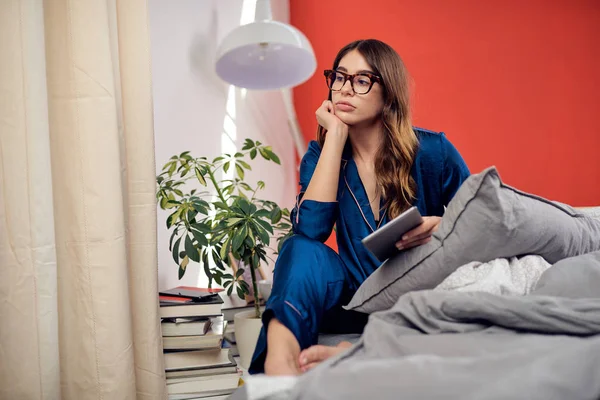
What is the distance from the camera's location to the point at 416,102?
2.72 meters

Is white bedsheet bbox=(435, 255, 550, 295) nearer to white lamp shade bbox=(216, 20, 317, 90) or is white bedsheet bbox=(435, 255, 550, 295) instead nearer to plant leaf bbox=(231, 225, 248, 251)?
plant leaf bbox=(231, 225, 248, 251)

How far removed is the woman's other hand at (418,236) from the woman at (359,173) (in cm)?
21

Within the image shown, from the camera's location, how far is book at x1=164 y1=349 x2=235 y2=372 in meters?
1.46

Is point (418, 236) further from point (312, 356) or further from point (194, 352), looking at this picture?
point (194, 352)

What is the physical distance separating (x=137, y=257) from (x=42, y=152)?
37 cm

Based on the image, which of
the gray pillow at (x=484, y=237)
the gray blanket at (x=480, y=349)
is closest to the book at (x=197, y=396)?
the gray pillow at (x=484, y=237)

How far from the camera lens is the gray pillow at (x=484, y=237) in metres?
0.86

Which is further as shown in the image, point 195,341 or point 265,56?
point 265,56

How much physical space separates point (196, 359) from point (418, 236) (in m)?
0.86

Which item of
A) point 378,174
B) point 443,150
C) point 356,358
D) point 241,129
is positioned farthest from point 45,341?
point 241,129

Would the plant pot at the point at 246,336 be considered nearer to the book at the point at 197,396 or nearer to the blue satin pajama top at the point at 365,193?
the book at the point at 197,396

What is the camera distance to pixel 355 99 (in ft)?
4.85

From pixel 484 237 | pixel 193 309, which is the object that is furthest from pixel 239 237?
pixel 484 237

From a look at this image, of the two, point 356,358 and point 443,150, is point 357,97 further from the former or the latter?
point 356,358
